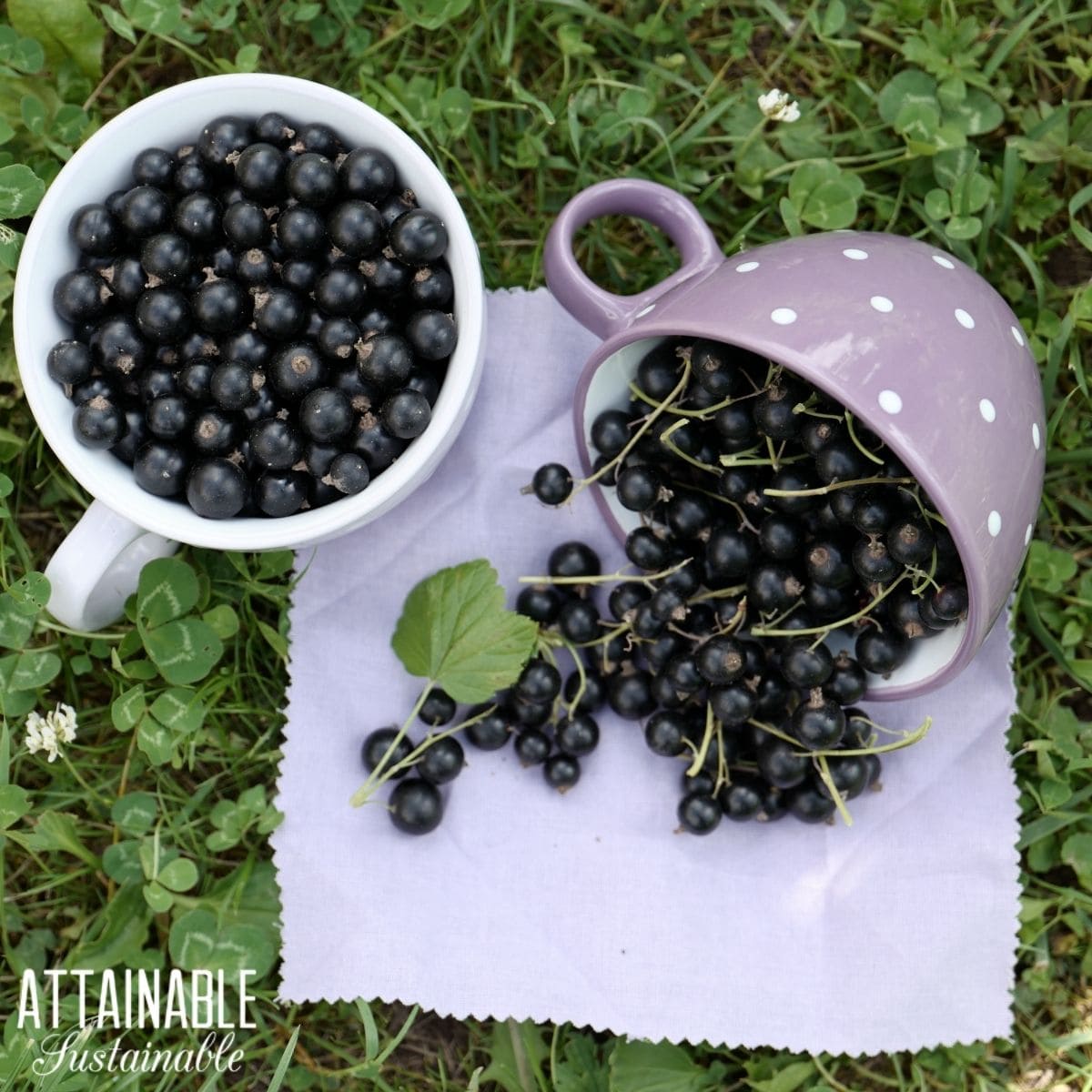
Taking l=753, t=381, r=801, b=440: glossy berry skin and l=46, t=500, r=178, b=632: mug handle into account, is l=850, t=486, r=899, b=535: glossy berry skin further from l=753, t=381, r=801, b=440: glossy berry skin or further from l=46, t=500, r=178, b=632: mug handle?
l=46, t=500, r=178, b=632: mug handle

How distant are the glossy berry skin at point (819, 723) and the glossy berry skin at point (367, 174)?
0.57 m

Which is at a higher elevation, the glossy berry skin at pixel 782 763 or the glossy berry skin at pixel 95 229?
the glossy berry skin at pixel 95 229

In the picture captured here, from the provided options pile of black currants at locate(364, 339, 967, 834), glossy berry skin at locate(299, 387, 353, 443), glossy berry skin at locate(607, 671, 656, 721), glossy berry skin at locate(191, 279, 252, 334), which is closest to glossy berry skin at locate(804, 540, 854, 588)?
pile of black currants at locate(364, 339, 967, 834)

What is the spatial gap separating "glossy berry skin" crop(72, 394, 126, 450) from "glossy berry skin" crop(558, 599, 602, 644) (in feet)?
1.44

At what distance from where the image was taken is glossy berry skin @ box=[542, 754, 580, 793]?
1.07 meters

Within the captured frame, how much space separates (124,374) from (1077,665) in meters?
0.93

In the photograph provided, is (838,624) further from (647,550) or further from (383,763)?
(383,763)

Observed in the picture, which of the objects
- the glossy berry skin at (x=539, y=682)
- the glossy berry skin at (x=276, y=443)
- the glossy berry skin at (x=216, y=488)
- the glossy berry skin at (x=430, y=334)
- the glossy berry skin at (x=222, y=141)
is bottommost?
the glossy berry skin at (x=539, y=682)

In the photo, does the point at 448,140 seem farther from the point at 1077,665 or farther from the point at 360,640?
the point at 1077,665

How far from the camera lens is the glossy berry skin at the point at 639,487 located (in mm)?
994

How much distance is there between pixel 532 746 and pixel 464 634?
129 mm

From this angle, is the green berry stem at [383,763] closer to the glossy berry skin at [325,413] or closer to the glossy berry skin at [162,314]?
the glossy berry skin at [325,413]

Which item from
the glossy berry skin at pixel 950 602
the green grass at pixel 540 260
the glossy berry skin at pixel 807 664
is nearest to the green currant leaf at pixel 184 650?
the green grass at pixel 540 260

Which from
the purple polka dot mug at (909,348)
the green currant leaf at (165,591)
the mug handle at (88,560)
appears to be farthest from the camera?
the green currant leaf at (165,591)
